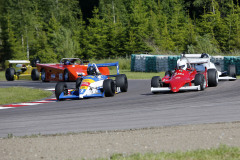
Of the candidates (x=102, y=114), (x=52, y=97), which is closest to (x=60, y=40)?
(x=52, y=97)

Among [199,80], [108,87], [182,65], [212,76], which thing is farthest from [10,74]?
[199,80]

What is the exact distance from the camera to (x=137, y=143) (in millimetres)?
7367

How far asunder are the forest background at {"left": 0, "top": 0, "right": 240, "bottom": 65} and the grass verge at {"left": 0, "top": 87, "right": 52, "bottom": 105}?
1833cm

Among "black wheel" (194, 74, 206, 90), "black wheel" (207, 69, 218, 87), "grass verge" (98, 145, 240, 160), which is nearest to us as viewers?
"grass verge" (98, 145, 240, 160)

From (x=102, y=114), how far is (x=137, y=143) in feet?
12.8

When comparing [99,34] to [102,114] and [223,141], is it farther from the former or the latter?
[223,141]

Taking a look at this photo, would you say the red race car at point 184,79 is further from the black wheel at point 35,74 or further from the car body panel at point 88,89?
the black wheel at point 35,74

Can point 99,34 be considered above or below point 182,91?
above

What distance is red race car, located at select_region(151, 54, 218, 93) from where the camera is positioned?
51.0ft

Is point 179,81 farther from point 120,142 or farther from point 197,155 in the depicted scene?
point 197,155

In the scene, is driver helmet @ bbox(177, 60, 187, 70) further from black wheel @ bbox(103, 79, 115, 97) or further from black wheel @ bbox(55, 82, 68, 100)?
black wheel @ bbox(55, 82, 68, 100)

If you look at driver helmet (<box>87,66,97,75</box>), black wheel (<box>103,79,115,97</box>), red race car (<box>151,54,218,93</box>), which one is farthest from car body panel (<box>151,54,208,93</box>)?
driver helmet (<box>87,66,97,75</box>)

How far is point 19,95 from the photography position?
18328mm

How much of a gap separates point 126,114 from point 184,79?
5.19 m
